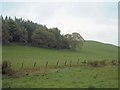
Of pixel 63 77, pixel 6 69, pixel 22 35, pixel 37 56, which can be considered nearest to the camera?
pixel 63 77

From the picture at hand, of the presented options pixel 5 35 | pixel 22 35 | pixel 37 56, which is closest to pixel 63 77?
pixel 37 56

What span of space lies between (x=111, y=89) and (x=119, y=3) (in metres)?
18.2

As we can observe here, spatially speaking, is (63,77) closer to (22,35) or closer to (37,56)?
(37,56)

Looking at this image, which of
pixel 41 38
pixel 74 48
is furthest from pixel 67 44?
pixel 41 38

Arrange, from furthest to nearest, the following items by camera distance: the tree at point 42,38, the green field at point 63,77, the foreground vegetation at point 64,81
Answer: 1. the tree at point 42,38
2. the green field at point 63,77
3. the foreground vegetation at point 64,81

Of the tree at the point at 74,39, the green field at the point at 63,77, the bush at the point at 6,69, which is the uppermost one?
the tree at the point at 74,39

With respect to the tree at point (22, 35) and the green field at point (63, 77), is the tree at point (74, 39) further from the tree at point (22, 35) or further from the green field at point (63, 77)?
the green field at point (63, 77)

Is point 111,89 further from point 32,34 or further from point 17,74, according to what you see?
point 32,34

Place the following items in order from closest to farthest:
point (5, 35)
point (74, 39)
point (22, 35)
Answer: point (5, 35)
point (22, 35)
point (74, 39)

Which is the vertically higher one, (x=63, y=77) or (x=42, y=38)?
(x=42, y=38)

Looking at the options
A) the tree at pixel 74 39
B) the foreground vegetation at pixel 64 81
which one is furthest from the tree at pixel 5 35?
the foreground vegetation at pixel 64 81

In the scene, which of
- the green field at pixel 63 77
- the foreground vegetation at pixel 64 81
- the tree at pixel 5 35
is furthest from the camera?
the tree at pixel 5 35

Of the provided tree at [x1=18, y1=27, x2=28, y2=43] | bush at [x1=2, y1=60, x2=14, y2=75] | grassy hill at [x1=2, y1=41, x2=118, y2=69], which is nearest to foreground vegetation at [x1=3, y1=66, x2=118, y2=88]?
bush at [x1=2, y1=60, x2=14, y2=75]

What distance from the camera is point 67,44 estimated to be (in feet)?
264
